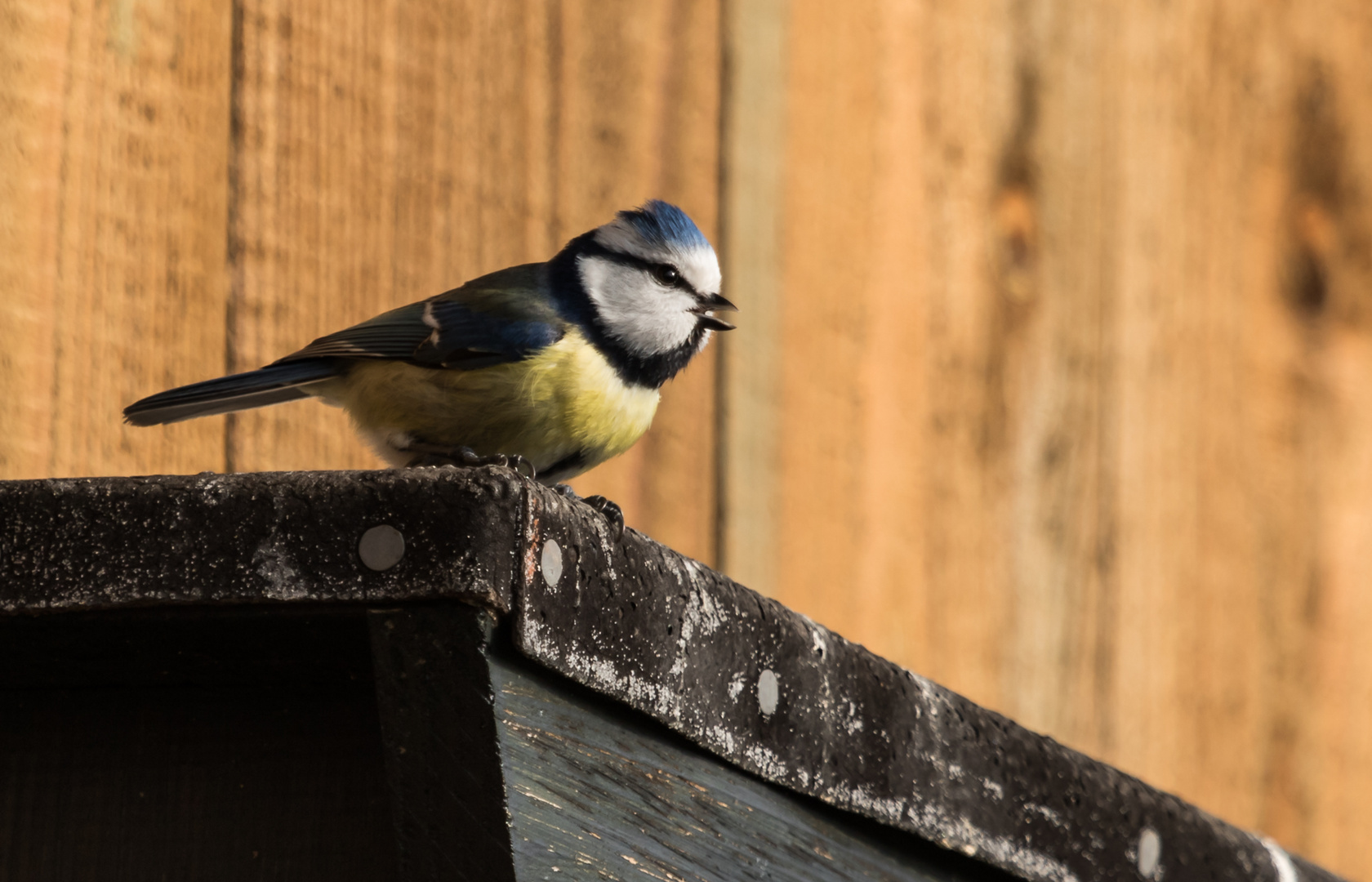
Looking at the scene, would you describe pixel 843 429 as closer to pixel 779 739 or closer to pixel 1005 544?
pixel 1005 544

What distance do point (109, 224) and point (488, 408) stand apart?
1.37 ft

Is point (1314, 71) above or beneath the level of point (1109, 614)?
above

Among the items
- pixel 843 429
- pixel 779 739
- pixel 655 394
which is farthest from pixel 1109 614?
pixel 779 739

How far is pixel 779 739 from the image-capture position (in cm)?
114

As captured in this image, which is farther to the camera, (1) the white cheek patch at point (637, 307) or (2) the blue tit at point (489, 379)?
(1) the white cheek patch at point (637, 307)

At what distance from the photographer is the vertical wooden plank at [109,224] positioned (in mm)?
1497

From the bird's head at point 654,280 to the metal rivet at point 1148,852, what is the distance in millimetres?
716

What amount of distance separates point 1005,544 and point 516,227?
34.2 inches

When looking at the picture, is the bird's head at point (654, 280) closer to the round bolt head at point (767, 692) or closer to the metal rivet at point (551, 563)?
the round bolt head at point (767, 692)

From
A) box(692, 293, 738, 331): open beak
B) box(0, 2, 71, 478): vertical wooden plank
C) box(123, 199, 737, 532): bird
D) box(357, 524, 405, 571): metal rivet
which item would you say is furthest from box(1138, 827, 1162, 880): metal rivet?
box(0, 2, 71, 478): vertical wooden plank

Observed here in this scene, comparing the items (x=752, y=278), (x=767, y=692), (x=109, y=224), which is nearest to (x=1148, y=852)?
(x=767, y=692)

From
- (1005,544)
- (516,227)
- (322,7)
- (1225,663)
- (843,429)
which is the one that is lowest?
(1225,663)

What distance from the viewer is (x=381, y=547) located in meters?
0.87

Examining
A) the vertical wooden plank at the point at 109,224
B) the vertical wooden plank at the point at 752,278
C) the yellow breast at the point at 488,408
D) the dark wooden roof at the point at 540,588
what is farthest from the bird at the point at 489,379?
the dark wooden roof at the point at 540,588
